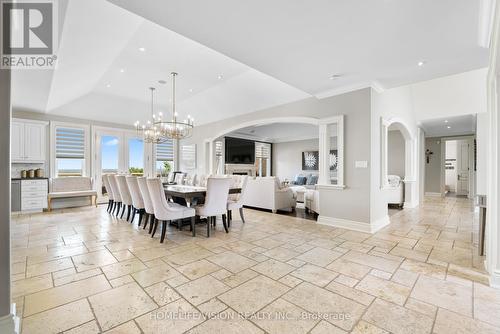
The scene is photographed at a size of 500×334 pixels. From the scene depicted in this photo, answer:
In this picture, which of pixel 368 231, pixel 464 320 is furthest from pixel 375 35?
pixel 368 231

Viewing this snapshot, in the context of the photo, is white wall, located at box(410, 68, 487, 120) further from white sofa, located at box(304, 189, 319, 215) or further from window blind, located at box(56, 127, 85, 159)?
window blind, located at box(56, 127, 85, 159)

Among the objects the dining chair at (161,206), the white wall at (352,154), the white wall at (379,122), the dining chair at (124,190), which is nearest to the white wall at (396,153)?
the white wall at (379,122)

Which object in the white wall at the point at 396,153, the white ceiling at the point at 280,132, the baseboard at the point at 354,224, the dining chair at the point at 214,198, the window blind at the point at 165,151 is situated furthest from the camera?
the white ceiling at the point at 280,132

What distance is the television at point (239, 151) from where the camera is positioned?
977cm

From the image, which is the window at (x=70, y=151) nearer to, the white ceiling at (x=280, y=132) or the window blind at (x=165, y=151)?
the window blind at (x=165, y=151)

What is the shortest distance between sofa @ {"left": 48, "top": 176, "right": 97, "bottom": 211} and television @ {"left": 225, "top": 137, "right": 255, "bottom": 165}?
15.9 ft

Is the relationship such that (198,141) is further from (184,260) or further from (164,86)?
(184,260)

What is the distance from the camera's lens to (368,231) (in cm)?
400

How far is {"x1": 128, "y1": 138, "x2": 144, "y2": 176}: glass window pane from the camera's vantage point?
25.4 feet

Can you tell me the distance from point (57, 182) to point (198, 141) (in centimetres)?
413

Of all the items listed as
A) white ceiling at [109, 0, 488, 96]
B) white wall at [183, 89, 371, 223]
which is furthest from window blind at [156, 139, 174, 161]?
white ceiling at [109, 0, 488, 96]

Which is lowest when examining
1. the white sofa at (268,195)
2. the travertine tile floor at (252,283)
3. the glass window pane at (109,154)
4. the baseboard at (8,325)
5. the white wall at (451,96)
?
the travertine tile floor at (252,283)

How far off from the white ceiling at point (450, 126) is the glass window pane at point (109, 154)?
9.94 m

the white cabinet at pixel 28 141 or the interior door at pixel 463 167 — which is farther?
the interior door at pixel 463 167
